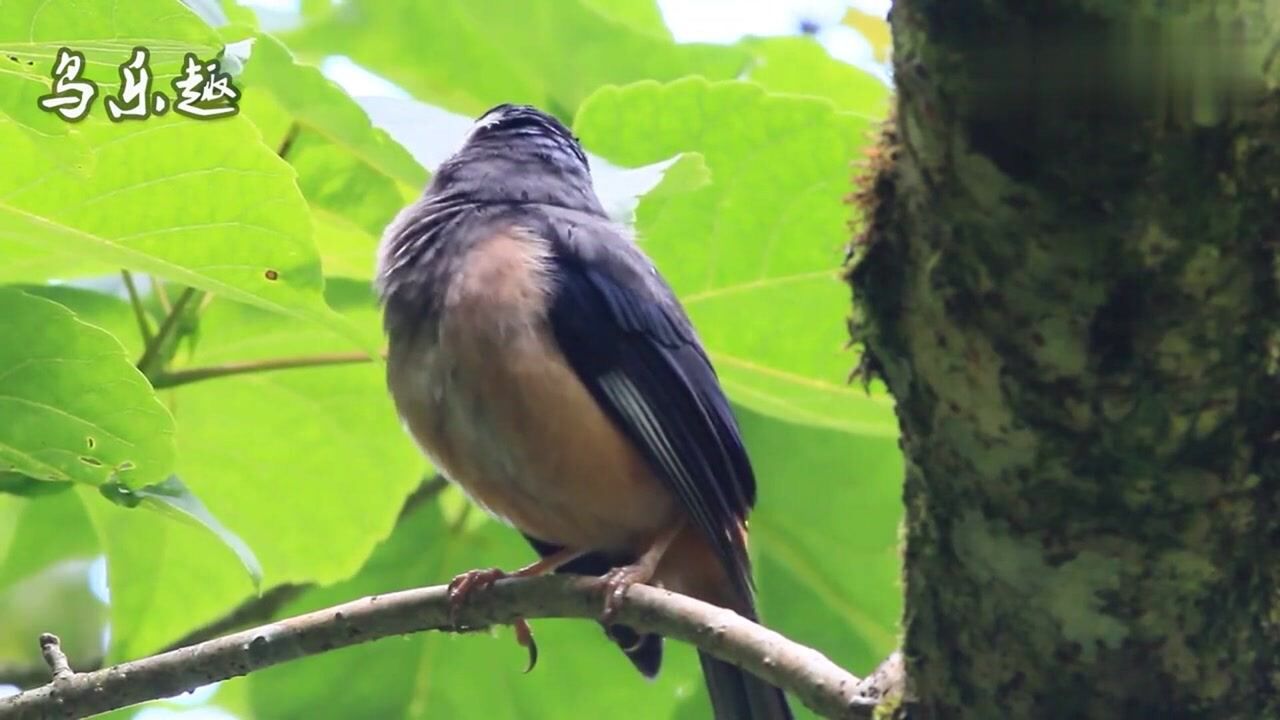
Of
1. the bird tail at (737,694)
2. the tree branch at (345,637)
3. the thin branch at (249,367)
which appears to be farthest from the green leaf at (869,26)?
the tree branch at (345,637)

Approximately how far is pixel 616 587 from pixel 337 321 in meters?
0.75

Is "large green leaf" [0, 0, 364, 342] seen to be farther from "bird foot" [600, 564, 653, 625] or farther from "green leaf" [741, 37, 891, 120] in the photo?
"green leaf" [741, 37, 891, 120]

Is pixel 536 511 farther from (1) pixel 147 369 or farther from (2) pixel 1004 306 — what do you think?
(2) pixel 1004 306

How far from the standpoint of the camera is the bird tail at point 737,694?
352 cm

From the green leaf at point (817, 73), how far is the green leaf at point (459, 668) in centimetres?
155

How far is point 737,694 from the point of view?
3564 mm

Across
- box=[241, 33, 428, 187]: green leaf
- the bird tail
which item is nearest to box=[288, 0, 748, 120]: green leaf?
box=[241, 33, 428, 187]: green leaf

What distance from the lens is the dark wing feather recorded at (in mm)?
3520

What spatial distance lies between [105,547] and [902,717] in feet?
7.81

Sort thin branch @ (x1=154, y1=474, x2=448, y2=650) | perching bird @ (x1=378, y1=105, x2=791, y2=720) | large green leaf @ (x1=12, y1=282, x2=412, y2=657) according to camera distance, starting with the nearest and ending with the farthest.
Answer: perching bird @ (x1=378, y1=105, x2=791, y2=720) → large green leaf @ (x1=12, y1=282, x2=412, y2=657) → thin branch @ (x1=154, y1=474, x2=448, y2=650)

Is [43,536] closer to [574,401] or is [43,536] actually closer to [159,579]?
[159,579]

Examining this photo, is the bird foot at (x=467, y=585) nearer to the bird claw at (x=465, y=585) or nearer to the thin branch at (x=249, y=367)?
the bird claw at (x=465, y=585)

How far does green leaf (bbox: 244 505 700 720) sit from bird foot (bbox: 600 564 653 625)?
1071mm

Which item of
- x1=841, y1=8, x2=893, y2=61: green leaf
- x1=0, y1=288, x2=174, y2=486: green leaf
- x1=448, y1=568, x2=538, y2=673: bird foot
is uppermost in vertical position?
x1=841, y1=8, x2=893, y2=61: green leaf
